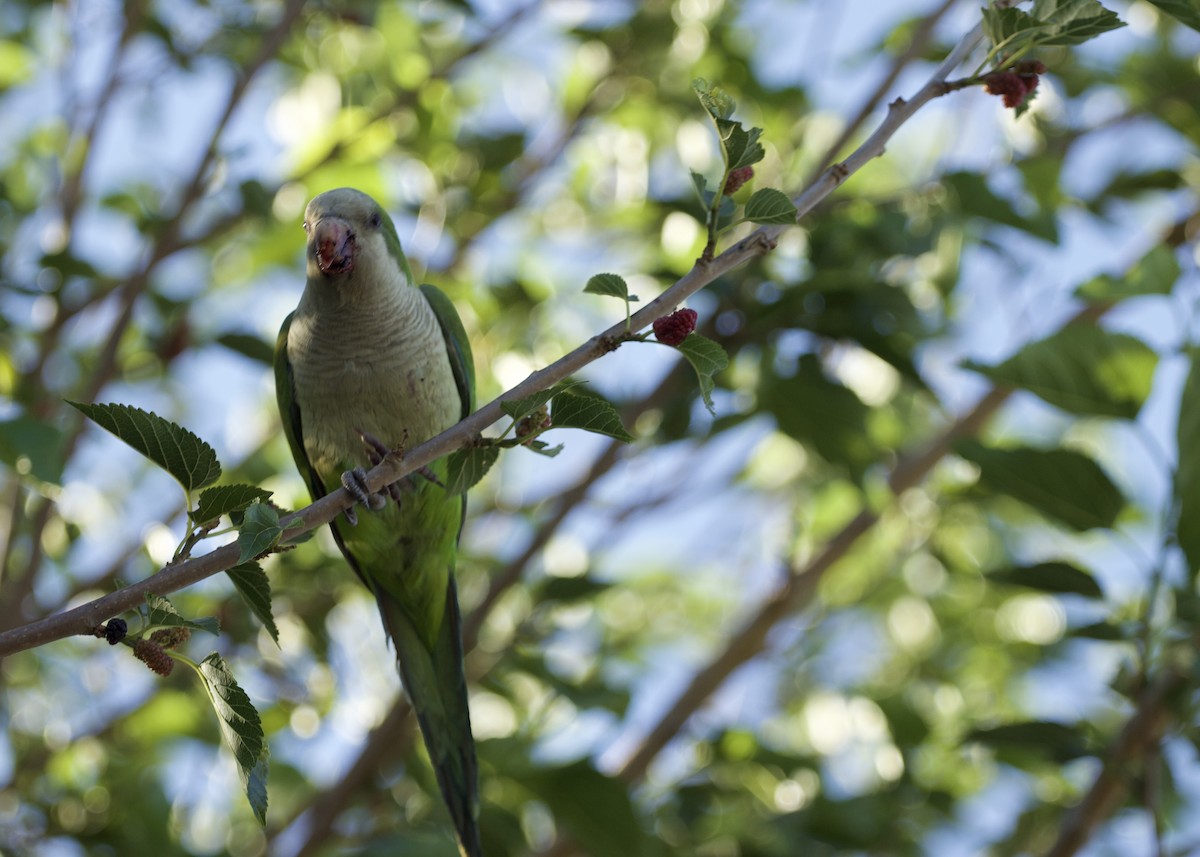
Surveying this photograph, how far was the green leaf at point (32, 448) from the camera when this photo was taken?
7.31 feet

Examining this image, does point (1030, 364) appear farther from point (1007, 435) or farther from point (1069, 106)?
point (1007, 435)

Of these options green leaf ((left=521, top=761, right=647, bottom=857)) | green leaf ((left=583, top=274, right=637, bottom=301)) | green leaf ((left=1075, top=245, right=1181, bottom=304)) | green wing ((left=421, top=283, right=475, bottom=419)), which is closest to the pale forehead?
green wing ((left=421, top=283, right=475, bottom=419))

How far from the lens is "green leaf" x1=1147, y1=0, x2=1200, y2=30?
70.9 inches

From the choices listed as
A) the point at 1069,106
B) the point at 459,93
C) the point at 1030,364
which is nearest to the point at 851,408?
the point at 1030,364

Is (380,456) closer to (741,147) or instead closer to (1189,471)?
(741,147)

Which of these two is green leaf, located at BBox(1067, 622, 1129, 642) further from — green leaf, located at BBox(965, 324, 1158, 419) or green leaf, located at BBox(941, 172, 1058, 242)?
green leaf, located at BBox(941, 172, 1058, 242)

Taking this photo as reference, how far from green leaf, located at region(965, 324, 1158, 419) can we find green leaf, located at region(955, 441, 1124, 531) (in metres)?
0.15

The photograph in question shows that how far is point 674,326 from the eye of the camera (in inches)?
63.6

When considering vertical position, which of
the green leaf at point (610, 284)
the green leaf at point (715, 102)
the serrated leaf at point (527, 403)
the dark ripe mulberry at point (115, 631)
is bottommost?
the dark ripe mulberry at point (115, 631)

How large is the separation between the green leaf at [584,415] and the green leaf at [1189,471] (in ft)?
5.11

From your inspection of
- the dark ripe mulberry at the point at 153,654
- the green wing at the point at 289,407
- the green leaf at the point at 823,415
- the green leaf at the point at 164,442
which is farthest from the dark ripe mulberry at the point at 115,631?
the green leaf at the point at 823,415

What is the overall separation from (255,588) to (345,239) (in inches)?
35.3

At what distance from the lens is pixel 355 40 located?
14.1 feet

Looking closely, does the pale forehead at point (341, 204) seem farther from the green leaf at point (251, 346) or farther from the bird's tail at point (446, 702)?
the bird's tail at point (446, 702)
